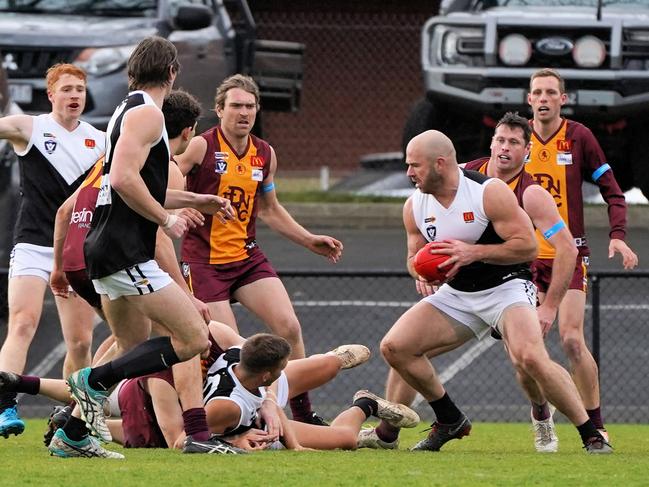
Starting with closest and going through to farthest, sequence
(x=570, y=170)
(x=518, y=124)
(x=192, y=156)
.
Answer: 1. (x=518, y=124)
2. (x=192, y=156)
3. (x=570, y=170)

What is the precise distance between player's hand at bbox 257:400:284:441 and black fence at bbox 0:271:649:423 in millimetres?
2974

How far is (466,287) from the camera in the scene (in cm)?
916

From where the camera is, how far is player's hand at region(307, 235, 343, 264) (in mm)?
10031

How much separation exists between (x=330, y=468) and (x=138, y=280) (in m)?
1.27

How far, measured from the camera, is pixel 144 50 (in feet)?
26.1

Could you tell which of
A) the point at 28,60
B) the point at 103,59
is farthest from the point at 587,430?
the point at 28,60

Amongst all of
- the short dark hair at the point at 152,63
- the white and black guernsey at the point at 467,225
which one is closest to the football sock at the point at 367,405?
the white and black guernsey at the point at 467,225

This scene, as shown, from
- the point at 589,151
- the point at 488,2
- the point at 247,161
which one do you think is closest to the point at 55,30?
the point at 488,2

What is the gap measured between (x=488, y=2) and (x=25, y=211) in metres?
7.65

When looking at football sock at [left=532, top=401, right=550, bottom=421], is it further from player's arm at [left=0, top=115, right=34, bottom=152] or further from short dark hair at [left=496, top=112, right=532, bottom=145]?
player's arm at [left=0, top=115, right=34, bottom=152]

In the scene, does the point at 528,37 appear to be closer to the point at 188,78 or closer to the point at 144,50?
the point at 188,78

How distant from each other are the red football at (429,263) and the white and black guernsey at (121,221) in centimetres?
159

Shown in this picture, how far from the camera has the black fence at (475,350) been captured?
12438 mm

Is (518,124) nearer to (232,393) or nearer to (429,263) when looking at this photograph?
(429,263)
